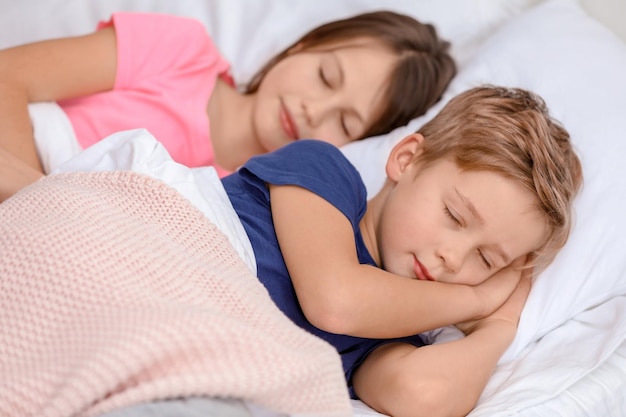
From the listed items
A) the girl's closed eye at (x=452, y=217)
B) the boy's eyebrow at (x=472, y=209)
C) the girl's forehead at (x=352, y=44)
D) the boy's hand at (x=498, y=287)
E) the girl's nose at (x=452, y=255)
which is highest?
the girl's forehead at (x=352, y=44)

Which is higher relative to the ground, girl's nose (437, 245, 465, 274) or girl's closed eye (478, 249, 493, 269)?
girl's nose (437, 245, 465, 274)

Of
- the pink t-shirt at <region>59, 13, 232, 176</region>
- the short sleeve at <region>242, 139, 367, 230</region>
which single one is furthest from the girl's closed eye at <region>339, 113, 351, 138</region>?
the short sleeve at <region>242, 139, 367, 230</region>

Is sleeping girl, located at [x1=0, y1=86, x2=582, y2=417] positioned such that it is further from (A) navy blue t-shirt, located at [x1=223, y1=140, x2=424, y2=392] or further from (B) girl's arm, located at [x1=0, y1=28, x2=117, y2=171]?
(B) girl's arm, located at [x1=0, y1=28, x2=117, y2=171]

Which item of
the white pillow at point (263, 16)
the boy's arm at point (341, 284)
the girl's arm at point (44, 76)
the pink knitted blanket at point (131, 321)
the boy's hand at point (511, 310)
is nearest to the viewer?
the pink knitted blanket at point (131, 321)

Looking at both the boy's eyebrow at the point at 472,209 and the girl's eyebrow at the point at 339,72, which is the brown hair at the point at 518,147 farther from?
the girl's eyebrow at the point at 339,72

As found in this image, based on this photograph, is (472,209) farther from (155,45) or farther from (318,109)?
(155,45)

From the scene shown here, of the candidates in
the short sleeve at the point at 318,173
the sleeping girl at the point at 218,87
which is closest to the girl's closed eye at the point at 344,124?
the sleeping girl at the point at 218,87

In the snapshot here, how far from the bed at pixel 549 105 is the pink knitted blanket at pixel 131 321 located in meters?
0.04

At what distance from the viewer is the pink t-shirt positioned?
1.49 metres

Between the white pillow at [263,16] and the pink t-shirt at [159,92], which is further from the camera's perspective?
the white pillow at [263,16]

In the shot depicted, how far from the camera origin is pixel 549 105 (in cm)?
141

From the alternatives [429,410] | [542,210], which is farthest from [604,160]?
[429,410]

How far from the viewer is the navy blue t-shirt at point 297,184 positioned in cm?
109

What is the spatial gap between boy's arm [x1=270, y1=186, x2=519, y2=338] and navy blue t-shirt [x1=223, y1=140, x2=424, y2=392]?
0.02 meters
